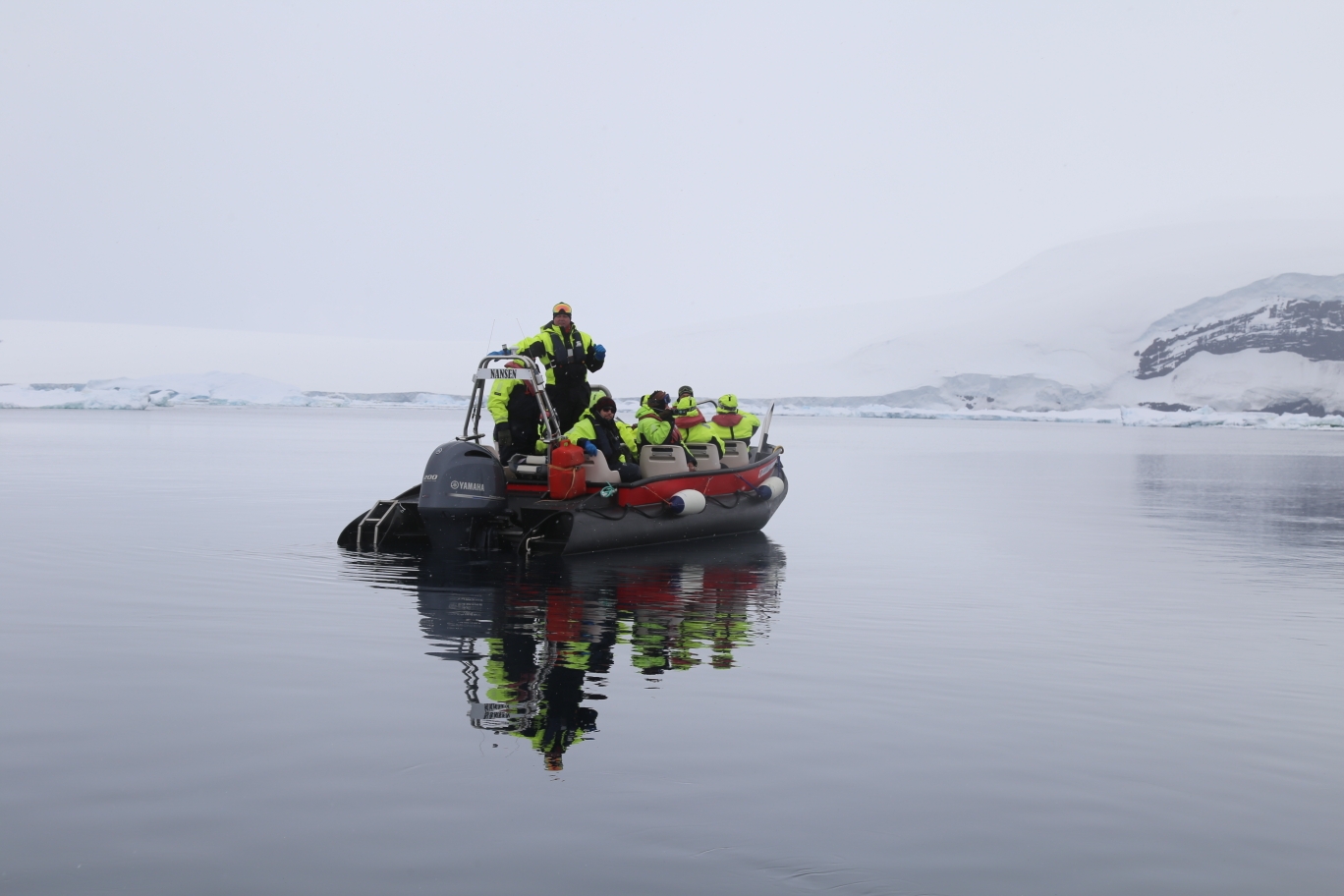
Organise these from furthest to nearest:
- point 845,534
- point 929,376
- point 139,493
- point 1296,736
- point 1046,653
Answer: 1. point 929,376
2. point 139,493
3. point 845,534
4. point 1046,653
5. point 1296,736

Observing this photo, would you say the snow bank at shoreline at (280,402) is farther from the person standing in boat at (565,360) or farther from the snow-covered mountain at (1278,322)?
the person standing in boat at (565,360)

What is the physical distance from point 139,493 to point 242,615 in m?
10.8

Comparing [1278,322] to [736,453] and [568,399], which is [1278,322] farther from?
[568,399]

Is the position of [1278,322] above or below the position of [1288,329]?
above

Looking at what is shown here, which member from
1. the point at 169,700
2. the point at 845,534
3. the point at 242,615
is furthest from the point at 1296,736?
the point at 845,534

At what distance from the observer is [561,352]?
1188 cm

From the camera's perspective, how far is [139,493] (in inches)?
706

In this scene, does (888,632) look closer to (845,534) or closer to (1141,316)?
(845,534)

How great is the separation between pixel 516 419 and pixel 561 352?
83 centimetres

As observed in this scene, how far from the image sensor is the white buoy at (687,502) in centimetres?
1230

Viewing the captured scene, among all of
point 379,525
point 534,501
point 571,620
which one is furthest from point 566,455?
point 571,620

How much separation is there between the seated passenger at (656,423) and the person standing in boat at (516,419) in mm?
1129

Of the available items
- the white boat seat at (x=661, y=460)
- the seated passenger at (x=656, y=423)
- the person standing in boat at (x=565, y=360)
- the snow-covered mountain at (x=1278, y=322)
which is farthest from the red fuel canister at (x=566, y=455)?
the snow-covered mountain at (x=1278, y=322)

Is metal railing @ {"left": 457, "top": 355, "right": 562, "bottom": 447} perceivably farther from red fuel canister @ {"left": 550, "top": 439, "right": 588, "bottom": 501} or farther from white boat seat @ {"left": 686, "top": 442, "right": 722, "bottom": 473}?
white boat seat @ {"left": 686, "top": 442, "right": 722, "bottom": 473}
